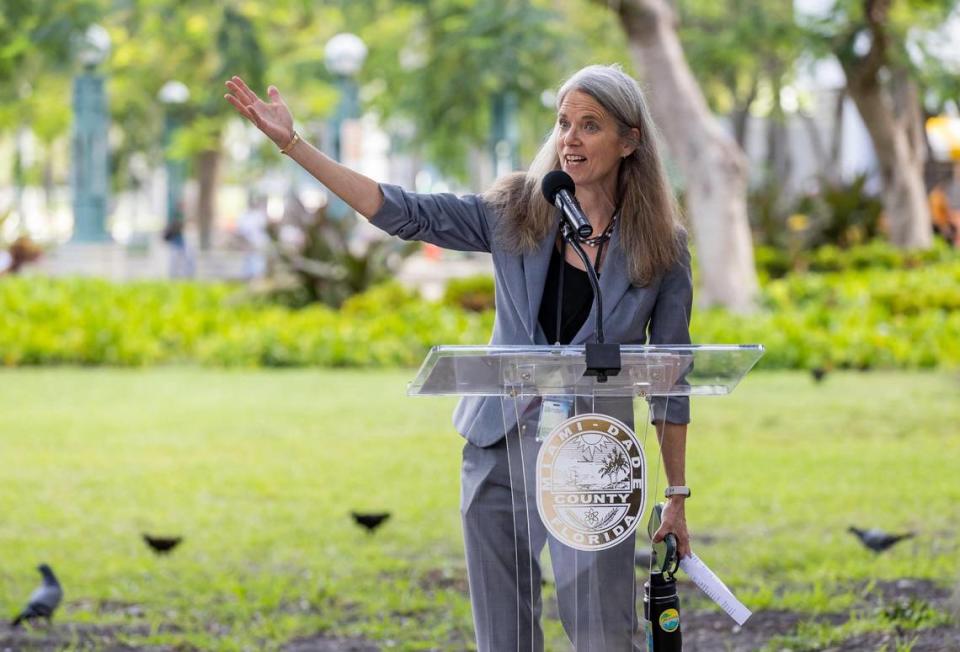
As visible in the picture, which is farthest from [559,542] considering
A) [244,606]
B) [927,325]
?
[927,325]

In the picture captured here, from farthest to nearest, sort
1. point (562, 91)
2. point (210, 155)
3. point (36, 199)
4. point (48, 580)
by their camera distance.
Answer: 1. point (36, 199)
2. point (210, 155)
3. point (48, 580)
4. point (562, 91)

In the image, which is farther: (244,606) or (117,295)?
(117,295)

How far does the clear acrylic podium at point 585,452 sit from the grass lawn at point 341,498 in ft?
0.75

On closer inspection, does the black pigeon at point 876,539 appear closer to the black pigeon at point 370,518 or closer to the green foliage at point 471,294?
the black pigeon at point 370,518

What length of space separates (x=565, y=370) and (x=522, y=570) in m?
0.50

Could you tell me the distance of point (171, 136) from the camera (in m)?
30.5

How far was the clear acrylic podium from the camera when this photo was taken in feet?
10.6

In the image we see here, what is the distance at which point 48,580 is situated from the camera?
19.0 ft

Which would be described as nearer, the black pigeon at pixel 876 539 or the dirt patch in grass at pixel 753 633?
the dirt patch in grass at pixel 753 633

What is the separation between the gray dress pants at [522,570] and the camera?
10.8 ft

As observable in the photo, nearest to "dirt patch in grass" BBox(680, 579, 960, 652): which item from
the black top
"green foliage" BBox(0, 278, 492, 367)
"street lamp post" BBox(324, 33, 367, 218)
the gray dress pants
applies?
the gray dress pants

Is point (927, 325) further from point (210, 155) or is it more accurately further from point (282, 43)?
point (210, 155)

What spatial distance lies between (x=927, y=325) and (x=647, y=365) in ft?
39.5

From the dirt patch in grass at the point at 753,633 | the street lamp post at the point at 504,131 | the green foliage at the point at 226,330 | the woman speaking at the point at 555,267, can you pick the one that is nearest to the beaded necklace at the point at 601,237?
the woman speaking at the point at 555,267
